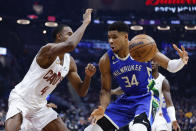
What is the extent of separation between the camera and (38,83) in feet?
14.6

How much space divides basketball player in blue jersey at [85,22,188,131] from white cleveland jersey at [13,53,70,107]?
2.17 feet

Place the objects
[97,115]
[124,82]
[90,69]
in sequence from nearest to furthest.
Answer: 1. [97,115]
2. [90,69]
3. [124,82]

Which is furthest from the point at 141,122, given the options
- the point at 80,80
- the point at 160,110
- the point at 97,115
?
the point at 160,110

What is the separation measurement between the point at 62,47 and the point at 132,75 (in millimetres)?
1055

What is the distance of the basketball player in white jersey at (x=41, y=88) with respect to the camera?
13.9 ft

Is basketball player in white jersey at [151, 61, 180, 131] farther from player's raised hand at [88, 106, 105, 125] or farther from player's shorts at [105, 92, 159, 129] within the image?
player's raised hand at [88, 106, 105, 125]

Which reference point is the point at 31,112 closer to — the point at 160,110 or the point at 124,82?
the point at 124,82

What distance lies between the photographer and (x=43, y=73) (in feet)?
14.5

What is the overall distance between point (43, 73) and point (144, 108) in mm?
1382

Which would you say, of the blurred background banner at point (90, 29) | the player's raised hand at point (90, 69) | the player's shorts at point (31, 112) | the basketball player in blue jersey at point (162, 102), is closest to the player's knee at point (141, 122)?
the player's raised hand at point (90, 69)

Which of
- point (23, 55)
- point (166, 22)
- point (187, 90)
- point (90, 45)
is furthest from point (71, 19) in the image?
point (187, 90)

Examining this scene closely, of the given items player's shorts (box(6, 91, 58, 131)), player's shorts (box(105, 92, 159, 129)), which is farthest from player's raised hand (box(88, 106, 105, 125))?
player's shorts (box(6, 91, 58, 131))

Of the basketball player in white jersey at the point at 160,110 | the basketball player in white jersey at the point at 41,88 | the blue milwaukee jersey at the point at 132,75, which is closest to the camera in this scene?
the basketball player in white jersey at the point at 41,88

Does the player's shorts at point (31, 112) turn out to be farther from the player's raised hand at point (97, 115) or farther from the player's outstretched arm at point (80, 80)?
the player's raised hand at point (97, 115)
